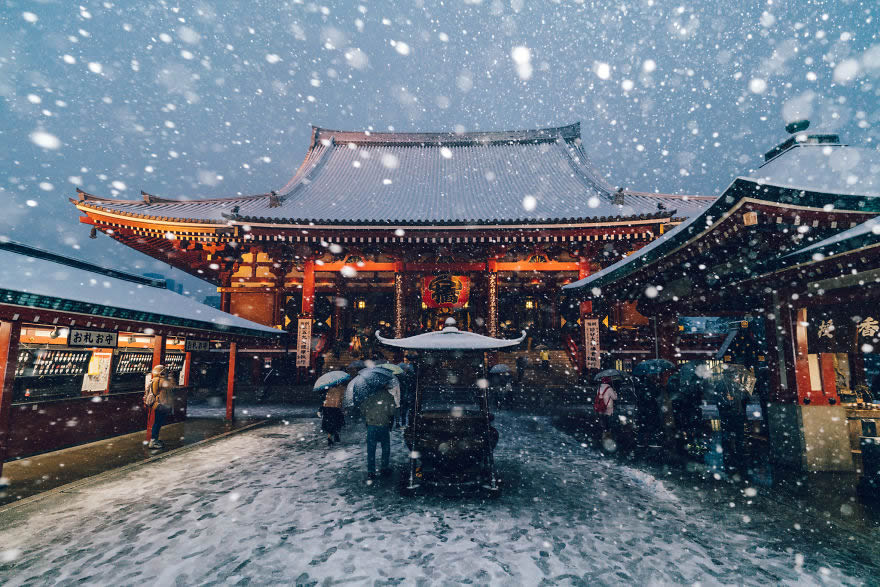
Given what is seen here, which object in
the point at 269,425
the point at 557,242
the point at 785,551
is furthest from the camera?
the point at 557,242

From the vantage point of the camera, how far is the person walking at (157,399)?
664cm

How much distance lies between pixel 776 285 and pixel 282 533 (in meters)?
7.69

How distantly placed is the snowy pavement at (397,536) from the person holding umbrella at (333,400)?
1.54 meters

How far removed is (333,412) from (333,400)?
306 millimetres

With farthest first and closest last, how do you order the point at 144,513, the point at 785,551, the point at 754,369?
1. the point at 754,369
2. the point at 144,513
3. the point at 785,551

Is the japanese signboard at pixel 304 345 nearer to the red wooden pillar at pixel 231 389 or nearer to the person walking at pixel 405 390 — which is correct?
the red wooden pillar at pixel 231 389

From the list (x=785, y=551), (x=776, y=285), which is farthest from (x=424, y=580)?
(x=776, y=285)

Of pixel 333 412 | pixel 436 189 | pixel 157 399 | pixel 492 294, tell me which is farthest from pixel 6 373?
pixel 436 189

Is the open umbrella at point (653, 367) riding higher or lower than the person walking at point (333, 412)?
higher

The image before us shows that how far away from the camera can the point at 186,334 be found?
26.4ft

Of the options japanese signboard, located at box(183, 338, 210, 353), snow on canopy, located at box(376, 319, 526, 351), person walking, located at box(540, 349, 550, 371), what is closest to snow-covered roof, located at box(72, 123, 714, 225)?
japanese signboard, located at box(183, 338, 210, 353)

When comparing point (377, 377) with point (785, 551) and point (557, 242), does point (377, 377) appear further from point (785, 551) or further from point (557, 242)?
point (557, 242)

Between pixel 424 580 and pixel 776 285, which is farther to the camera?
pixel 776 285

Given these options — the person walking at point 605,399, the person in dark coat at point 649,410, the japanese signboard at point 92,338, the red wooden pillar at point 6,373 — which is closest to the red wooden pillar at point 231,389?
the japanese signboard at point 92,338
